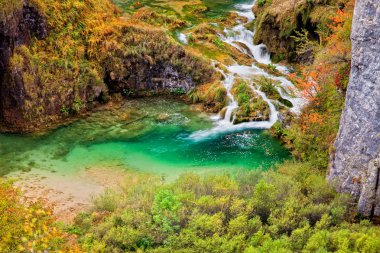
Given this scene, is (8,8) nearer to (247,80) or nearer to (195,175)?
(247,80)

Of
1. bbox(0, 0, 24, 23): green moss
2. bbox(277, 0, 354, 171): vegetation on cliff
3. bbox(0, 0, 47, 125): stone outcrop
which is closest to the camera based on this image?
bbox(277, 0, 354, 171): vegetation on cliff

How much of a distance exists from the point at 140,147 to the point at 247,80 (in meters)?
7.97

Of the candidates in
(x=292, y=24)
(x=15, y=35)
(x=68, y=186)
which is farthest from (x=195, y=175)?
(x=292, y=24)

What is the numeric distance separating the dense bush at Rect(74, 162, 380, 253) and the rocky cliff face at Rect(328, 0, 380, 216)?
2.63 feet

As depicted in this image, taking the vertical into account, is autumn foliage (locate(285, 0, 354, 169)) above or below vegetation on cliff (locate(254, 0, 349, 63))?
below

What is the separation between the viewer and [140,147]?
19234 mm

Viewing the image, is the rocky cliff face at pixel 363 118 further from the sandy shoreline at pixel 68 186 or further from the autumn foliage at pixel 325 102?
the sandy shoreline at pixel 68 186

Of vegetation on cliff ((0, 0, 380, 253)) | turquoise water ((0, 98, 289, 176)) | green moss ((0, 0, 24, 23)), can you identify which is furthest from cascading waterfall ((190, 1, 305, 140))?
green moss ((0, 0, 24, 23))

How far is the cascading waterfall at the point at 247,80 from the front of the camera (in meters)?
20.9

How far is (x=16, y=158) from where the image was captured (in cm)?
1772

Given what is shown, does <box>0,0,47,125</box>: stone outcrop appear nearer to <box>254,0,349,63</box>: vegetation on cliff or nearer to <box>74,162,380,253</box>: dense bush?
<box>74,162,380,253</box>: dense bush

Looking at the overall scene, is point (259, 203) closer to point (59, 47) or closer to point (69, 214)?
point (69, 214)

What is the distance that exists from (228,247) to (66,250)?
4.03 meters

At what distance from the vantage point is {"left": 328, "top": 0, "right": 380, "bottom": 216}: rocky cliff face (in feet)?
40.0
